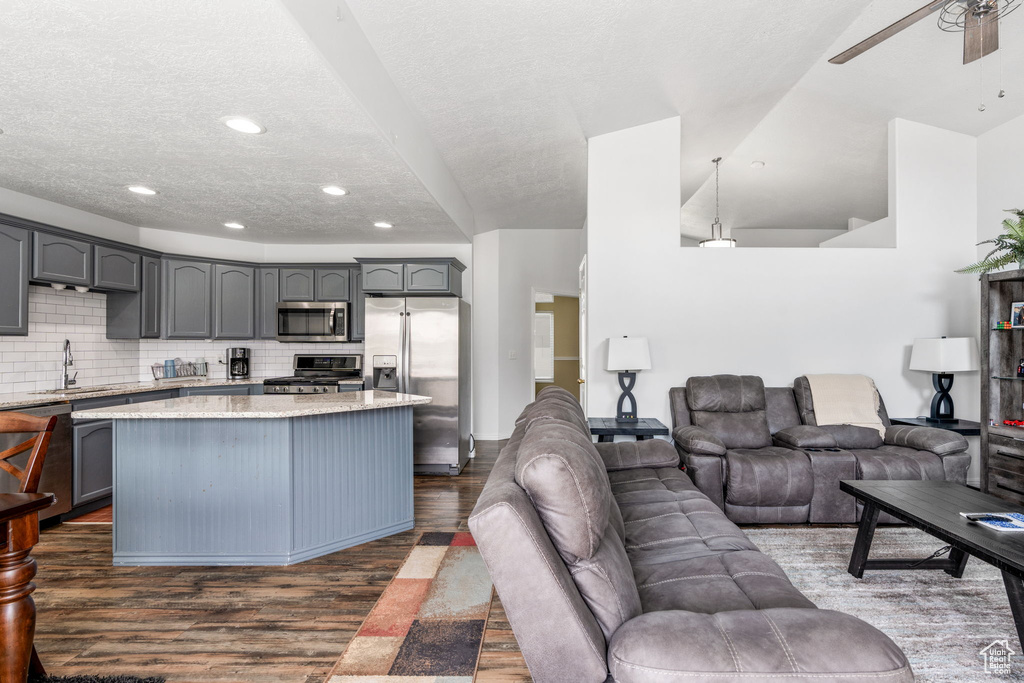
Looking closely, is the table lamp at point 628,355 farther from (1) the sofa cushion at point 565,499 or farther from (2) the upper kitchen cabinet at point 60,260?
(2) the upper kitchen cabinet at point 60,260

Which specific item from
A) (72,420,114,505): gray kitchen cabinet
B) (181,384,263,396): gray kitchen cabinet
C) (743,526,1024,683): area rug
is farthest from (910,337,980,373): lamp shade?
(72,420,114,505): gray kitchen cabinet

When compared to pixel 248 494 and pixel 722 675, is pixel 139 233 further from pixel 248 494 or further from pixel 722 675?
pixel 722 675

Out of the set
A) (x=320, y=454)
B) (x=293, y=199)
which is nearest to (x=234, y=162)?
(x=293, y=199)

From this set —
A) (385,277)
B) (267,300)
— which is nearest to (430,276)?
(385,277)

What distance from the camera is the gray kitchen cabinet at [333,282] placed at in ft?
18.3

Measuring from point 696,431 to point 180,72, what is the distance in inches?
139

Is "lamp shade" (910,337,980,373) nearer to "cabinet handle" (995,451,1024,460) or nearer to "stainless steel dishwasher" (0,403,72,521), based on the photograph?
"cabinet handle" (995,451,1024,460)

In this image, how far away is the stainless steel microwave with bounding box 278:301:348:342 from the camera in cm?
552

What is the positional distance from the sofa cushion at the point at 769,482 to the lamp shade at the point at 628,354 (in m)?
1.02

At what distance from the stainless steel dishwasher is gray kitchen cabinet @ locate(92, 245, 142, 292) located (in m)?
1.18

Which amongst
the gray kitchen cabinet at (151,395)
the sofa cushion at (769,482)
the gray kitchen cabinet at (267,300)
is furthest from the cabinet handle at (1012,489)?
the gray kitchen cabinet at (151,395)

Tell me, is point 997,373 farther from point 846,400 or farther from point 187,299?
point 187,299

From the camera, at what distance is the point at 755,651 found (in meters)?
1.12

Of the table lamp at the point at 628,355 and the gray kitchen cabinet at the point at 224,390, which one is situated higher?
the table lamp at the point at 628,355
